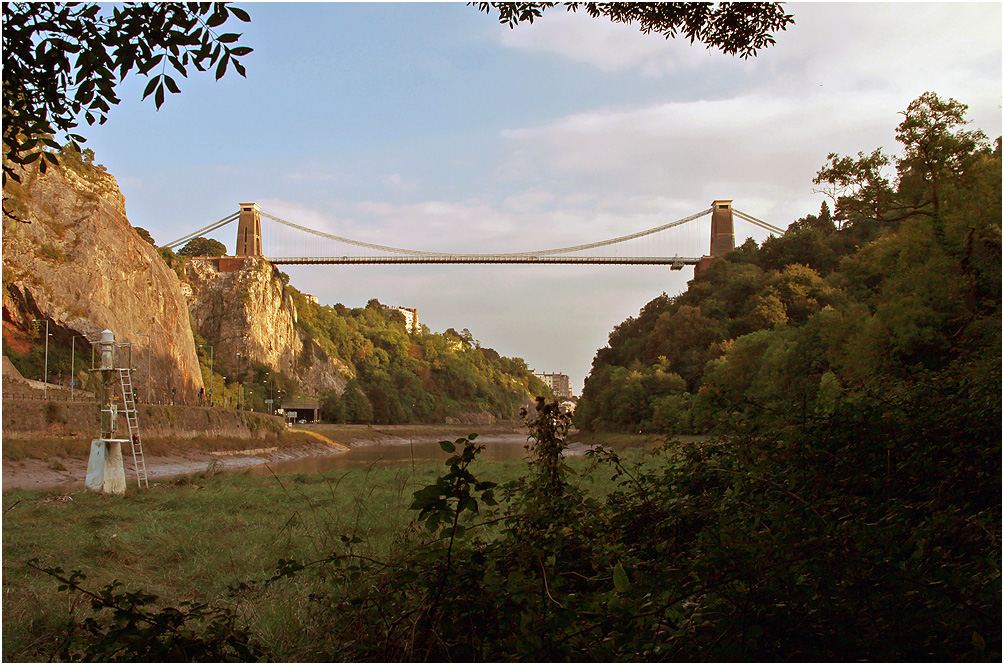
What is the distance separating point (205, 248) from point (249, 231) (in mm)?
17340

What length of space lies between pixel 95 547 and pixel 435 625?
570 centimetres

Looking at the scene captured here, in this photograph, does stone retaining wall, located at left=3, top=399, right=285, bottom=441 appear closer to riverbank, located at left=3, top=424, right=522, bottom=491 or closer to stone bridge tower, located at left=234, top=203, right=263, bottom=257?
riverbank, located at left=3, top=424, right=522, bottom=491

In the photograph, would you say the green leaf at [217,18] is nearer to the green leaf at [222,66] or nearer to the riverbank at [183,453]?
the green leaf at [222,66]

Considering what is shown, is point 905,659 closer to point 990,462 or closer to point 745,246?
point 990,462

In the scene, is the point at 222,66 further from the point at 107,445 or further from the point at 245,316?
the point at 245,316

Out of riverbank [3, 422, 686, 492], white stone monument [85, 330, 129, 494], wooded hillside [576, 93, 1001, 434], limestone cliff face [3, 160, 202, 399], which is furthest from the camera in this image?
limestone cliff face [3, 160, 202, 399]

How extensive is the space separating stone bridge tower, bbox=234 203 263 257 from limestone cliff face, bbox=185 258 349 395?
1988 mm

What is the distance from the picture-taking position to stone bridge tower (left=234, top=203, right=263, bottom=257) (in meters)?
79.7

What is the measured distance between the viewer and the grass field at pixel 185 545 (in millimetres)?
3686

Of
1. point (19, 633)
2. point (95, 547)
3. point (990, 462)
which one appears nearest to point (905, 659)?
point (990, 462)

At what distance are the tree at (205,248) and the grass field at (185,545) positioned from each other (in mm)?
87503

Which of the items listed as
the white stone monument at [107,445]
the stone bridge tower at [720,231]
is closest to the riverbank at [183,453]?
the white stone monument at [107,445]

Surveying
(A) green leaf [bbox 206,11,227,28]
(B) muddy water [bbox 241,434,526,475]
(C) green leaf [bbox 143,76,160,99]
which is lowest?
(B) muddy water [bbox 241,434,526,475]

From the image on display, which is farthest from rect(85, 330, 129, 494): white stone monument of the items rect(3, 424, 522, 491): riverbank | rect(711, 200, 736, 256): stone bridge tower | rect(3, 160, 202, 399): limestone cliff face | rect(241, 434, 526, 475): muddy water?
rect(711, 200, 736, 256): stone bridge tower
